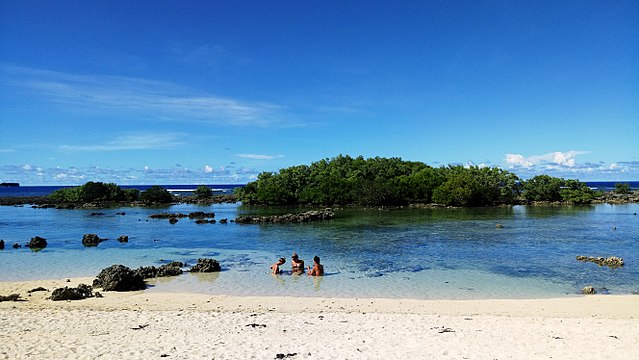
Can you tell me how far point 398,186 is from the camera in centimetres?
7306

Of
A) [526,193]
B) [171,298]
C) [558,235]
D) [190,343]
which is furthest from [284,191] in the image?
[190,343]

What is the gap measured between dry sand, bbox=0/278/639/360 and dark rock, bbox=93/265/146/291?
1.27 m

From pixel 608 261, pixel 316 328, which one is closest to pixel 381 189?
pixel 608 261

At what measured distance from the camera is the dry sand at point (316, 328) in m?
10.4

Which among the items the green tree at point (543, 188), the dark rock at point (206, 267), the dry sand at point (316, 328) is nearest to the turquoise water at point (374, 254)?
the dark rock at point (206, 267)

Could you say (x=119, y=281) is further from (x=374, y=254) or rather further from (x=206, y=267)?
(x=374, y=254)

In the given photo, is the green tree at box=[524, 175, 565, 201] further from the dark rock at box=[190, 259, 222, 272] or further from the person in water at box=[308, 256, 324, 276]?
the dark rock at box=[190, 259, 222, 272]

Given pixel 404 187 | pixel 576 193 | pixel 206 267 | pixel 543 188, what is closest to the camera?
pixel 206 267

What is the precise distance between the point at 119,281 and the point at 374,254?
582 inches

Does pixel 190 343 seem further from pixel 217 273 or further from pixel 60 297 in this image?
pixel 217 273

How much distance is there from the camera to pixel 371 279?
66.8ft

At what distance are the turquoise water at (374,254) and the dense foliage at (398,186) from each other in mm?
22768

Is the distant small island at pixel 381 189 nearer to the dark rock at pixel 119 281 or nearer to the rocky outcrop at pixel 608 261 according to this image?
the rocky outcrop at pixel 608 261

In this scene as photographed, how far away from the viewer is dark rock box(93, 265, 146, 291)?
1817cm
